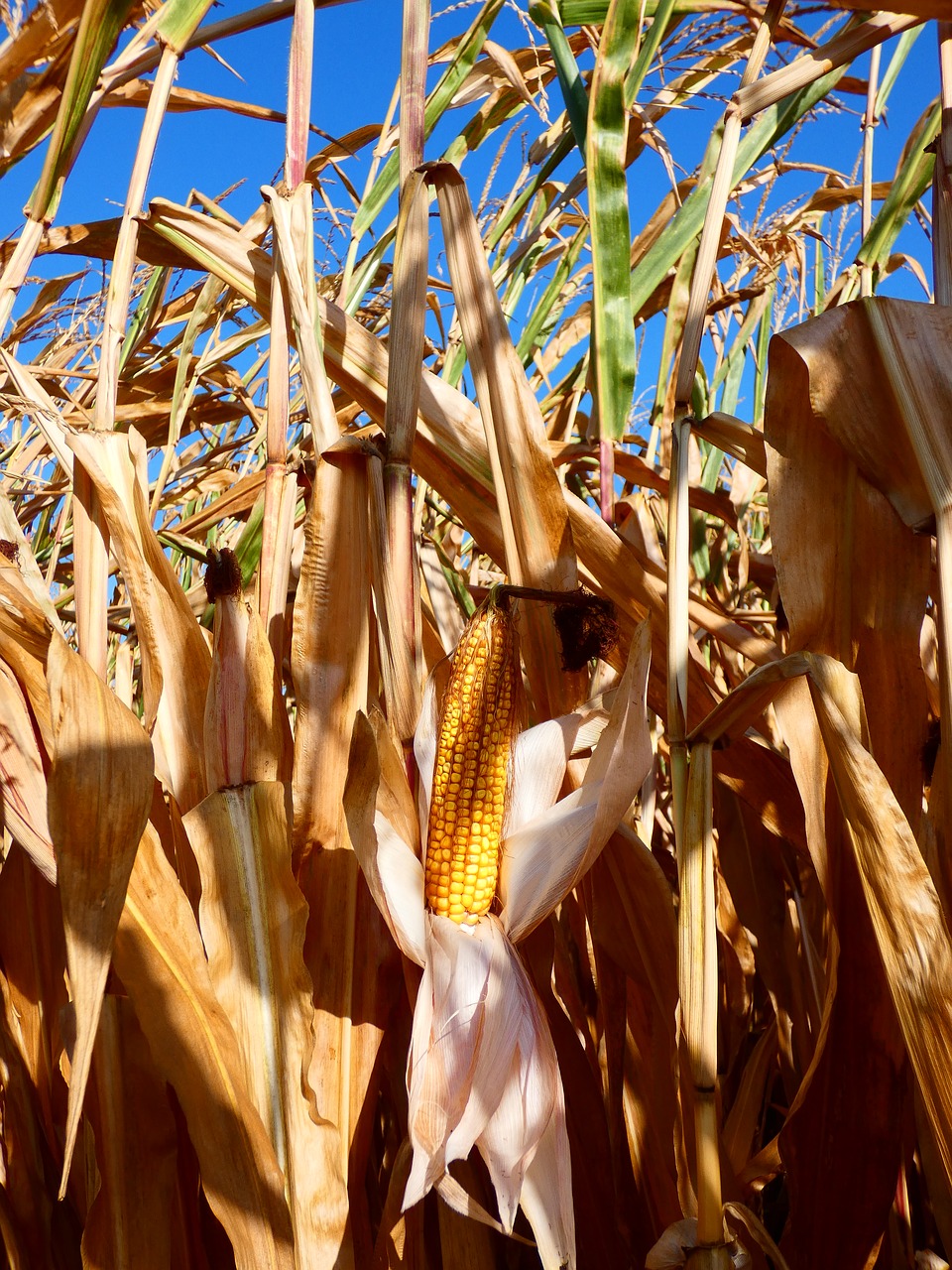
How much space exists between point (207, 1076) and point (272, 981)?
10 cm

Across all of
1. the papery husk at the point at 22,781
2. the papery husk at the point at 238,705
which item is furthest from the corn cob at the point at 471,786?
the papery husk at the point at 22,781

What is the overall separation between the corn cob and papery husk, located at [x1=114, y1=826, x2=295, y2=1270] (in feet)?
0.84

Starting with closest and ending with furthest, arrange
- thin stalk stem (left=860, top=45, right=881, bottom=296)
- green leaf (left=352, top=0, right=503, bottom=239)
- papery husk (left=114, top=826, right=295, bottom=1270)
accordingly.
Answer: papery husk (left=114, top=826, right=295, bottom=1270)
green leaf (left=352, top=0, right=503, bottom=239)
thin stalk stem (left=860, top=45, right=881, bottom=296)

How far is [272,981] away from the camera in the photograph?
1006 mm

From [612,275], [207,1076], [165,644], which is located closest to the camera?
[207,1076]

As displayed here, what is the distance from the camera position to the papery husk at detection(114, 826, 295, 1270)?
939mm

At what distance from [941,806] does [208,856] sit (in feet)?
2.49

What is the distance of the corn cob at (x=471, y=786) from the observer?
0.94m

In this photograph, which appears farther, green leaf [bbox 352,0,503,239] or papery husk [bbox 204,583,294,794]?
green leaf [bbox 352,0,503,239]

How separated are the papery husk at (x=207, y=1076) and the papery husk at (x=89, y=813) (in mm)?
87

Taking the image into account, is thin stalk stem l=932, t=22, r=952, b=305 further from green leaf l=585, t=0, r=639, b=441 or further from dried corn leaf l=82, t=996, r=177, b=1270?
dried corn leaf l=82, t=996, r=177, b=1270

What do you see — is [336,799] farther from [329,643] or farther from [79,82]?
[79,82]

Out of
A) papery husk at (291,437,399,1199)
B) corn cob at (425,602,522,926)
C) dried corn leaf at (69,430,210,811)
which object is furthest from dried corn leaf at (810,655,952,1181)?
dried corn leaf at (69,430,210,811)

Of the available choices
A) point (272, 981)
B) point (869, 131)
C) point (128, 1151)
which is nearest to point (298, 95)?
point (272, 981)
